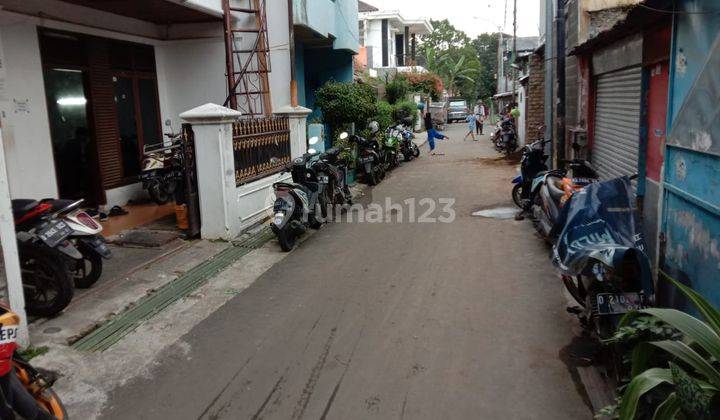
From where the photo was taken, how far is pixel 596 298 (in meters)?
3.90

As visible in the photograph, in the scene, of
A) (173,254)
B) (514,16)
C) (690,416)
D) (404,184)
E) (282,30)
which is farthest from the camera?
(514,16)

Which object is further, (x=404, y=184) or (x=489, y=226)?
(x=404, y=184)

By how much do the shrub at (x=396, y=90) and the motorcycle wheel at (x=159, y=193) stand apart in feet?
64.3

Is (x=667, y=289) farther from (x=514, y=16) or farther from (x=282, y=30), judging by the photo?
(x=514, y=16)

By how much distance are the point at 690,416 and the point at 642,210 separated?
14.2ft

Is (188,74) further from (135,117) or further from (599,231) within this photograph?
(599,231)

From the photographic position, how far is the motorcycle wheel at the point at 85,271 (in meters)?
5.78

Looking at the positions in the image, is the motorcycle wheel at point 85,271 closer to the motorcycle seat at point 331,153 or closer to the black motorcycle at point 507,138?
the motorcycle seat at point 331,153

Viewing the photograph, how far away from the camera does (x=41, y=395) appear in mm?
3275

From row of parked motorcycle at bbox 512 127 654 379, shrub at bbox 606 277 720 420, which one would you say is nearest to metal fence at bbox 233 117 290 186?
row of parked motorcycle at bbox 512 127 654 379

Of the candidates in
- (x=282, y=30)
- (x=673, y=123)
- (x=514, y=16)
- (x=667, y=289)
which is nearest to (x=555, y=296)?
(x=667, y=289)

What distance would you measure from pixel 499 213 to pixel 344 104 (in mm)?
5779

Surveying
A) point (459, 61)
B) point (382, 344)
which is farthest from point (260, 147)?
point (459, 61)

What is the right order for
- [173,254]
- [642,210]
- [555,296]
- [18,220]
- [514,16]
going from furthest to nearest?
[514,16] < [173,254] < [642,210] < [555,296] < [18,220]
